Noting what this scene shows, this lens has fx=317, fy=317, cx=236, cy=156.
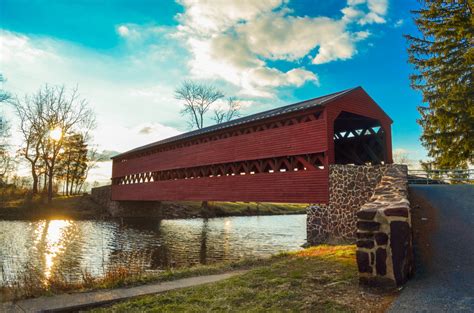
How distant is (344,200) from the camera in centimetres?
1223

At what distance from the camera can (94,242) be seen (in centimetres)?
1568

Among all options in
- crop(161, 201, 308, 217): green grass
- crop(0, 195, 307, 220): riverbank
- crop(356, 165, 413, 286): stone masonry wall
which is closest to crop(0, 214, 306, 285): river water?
crop(356, 165, 413, 286): stone masonry wall

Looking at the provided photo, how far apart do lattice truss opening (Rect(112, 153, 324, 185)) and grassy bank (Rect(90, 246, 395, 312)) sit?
8191 millimetres

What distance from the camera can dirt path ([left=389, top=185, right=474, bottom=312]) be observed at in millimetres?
3759

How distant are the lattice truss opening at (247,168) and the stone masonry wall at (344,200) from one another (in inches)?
45.5

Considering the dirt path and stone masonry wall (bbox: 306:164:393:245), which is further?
stone masonry wall (bbox: 306:164:393:245)

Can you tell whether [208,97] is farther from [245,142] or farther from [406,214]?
[406,214]

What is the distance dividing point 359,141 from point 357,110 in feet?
11.9

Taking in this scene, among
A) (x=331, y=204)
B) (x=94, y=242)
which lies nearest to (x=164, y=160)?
(x=94, y=242)

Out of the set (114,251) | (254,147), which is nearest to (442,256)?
(254,147)

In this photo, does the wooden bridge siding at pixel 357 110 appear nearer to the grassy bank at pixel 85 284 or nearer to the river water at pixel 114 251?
the river water at pixel 114 251

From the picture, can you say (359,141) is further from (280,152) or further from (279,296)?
(279,296)

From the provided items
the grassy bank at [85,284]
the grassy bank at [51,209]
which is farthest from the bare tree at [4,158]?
the grassy bank at [85,284]

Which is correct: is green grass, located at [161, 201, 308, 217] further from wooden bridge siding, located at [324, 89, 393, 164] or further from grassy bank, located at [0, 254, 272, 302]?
grassy bank, located at [0, 254, 272, 302]
